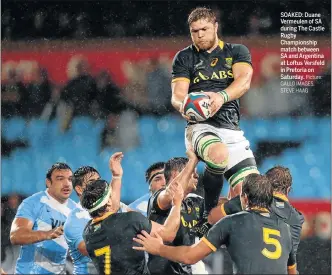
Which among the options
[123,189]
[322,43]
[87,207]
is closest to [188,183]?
[87,207]

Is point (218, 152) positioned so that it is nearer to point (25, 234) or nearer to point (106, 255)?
point (106, 255)

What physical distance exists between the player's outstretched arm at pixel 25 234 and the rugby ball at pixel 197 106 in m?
2.05

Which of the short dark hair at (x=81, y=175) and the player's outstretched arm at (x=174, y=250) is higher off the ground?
the short dark hair at (x=81, y=175)

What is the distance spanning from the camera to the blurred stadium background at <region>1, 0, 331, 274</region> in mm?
10586

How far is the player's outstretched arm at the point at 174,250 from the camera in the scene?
4922 mm

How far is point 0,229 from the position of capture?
411 inches

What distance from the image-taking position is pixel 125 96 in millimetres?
10703

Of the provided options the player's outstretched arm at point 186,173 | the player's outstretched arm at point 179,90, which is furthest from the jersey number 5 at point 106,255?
the player's outstretched arm at point 179,90

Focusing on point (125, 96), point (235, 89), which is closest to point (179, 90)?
point (235, 89)

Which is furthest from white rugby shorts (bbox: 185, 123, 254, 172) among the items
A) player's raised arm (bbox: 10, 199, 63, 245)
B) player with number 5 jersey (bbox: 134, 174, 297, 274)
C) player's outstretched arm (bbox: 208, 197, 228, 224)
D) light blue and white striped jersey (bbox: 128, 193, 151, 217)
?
light blue and white striped jersey (bbox: 128, 193, 151, 217)

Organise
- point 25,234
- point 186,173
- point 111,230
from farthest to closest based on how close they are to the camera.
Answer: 1. point 25,234
2. point 186,173
3. point 111,230

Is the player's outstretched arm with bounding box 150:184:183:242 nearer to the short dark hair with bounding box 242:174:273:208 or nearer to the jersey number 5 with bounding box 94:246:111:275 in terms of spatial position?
the jersey number 5 with bounding box 94:246:111:275

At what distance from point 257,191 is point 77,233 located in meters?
2.37

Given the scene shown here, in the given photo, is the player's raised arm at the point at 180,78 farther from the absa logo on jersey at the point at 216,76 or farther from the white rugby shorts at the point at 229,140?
the white rugby shorts at the point at 229,140
